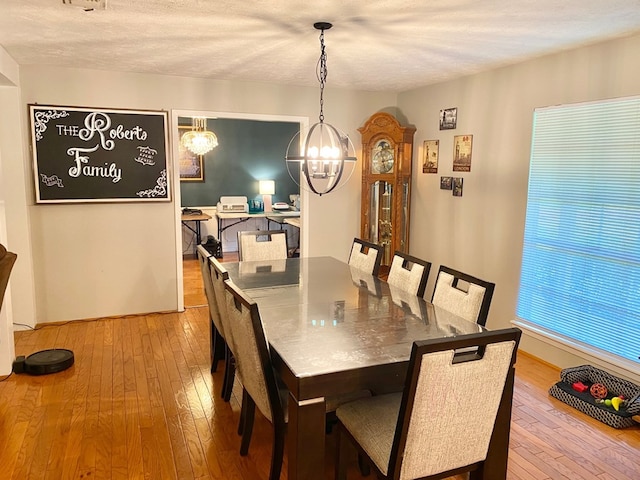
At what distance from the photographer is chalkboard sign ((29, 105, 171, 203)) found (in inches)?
159

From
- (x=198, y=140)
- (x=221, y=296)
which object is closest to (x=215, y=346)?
(x=221, y=296)

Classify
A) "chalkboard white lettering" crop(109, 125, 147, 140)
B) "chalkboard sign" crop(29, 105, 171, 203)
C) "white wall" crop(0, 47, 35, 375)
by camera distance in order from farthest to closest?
"chalkboard white lettering" crop(109, 125, 147, 140)
"chalkboard sign" crop(29, 105, 171, 203)
"white wall" crop(0, 47, 35, 375)

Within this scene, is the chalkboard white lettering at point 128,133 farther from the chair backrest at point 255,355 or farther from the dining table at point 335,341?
the chair backrest at point 255,355

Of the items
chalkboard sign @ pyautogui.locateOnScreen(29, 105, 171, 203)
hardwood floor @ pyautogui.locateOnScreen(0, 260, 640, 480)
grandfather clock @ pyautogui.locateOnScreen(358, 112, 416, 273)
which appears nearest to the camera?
hardwood floor @ pyautogui.locateOnScreen(0, 260, 640, 480)

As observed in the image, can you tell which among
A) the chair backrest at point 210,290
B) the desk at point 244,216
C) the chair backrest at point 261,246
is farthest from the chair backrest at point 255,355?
the desk at point 244,216

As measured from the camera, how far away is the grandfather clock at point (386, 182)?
4.85m

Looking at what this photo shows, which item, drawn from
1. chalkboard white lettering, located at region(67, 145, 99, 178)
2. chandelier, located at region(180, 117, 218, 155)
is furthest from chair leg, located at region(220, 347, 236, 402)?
chandelier, located at region(180, 117, 218, 155)

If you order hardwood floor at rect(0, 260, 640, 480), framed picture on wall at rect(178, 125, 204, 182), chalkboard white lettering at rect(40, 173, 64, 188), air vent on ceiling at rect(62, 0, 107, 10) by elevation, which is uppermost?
air vent on ceiling at rect(62, 0, 107, 10)

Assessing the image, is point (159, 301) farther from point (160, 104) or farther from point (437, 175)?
point (437, 175)

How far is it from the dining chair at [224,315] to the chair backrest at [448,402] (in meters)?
1.14

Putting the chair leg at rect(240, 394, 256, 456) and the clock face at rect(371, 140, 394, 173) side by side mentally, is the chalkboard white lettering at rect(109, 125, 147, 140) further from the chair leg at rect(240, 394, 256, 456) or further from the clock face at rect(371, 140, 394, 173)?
the chair leg at rect(240, 394, 256, 456)

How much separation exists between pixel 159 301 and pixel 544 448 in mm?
3556

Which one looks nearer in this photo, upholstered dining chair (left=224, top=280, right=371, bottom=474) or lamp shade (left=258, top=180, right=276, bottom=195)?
upholstered dining chair (left=224, top=280, right=371, bottom=474)

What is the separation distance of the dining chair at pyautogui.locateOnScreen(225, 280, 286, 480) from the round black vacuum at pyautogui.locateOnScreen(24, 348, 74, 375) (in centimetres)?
178
